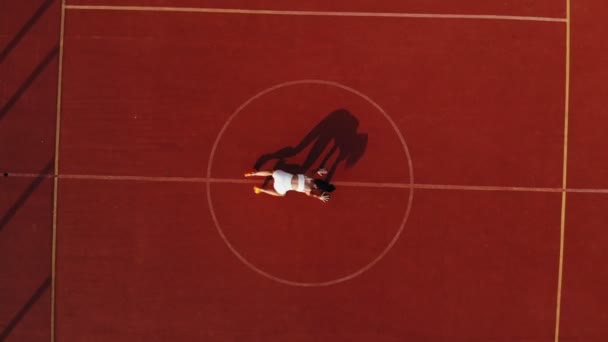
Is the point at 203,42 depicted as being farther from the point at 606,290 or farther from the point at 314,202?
the point at 606,290

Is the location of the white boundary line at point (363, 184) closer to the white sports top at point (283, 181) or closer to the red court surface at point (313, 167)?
the red court surface at point (313, 167)

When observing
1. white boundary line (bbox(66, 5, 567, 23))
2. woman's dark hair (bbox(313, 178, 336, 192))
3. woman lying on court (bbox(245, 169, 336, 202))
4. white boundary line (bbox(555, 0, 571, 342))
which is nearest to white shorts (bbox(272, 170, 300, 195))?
woman lying on court (bbox(245, 169, 336, 202))

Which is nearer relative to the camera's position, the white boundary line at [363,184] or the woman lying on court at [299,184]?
the woman lying on court at [299,184]

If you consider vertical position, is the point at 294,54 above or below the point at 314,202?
above

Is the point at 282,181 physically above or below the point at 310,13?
below

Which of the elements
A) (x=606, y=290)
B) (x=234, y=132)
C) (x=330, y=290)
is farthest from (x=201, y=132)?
(x=606, y=290)

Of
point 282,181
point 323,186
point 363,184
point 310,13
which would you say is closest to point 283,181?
point 282,181

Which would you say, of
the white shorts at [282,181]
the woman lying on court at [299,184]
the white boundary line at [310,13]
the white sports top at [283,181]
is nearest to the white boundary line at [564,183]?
the white boundary line at [310,13]

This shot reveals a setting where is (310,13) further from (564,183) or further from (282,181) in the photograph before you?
(564,183)

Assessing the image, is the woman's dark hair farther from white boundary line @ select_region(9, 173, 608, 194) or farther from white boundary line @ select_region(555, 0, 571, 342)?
white boundary line @ select_region(555, 0, 571, 342)
